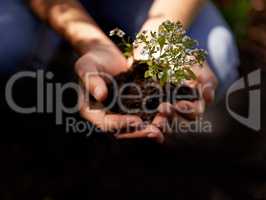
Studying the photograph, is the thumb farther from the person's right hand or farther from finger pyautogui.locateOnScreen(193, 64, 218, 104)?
finger pyautogui.locateOnScreen(193, 64, 218, 104)

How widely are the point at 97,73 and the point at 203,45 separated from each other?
0.78 ft

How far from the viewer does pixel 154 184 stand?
65.9 inches

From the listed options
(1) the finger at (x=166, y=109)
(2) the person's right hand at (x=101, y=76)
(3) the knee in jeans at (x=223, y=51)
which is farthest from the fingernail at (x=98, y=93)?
(3) the knee in jeans at (x=223, y=51)

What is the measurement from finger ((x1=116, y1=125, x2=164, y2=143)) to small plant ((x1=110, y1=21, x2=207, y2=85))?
0.33ft

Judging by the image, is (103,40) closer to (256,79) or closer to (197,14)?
(197,14)

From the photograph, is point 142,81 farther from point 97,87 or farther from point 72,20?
point 72,20

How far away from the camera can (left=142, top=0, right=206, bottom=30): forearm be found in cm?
156


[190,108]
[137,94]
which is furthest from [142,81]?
[190,108]

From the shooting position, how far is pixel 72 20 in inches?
61.8

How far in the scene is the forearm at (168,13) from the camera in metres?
1.56

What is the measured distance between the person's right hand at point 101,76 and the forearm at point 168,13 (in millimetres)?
94

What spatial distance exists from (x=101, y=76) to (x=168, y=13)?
0.19m

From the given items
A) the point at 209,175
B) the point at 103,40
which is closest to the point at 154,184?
the point at 209,175

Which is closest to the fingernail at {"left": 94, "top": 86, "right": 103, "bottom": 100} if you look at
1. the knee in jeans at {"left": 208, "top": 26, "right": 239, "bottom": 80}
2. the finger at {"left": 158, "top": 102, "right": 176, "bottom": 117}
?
the finger at {"left": 158, "top": 102, "right": 176, "bottom": 117}
